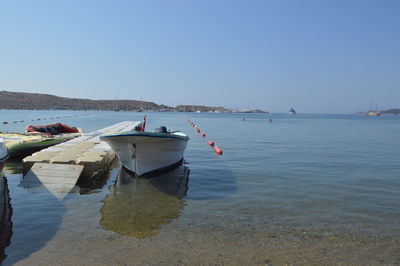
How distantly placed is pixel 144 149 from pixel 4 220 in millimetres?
5139

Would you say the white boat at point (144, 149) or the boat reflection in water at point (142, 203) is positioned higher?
the white boat at point (144, 149)

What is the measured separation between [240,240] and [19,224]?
5.22 metres

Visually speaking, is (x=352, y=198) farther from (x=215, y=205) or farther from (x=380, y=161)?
(x=380, y=161)

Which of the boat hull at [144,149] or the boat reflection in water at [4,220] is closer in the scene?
the boat reflection in water at [4,220]

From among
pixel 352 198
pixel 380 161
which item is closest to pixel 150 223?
pixel 352 198

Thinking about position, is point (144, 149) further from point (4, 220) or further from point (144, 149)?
point (4, 220)

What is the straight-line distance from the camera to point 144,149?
12.3 meters

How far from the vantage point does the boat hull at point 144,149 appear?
11859 mm

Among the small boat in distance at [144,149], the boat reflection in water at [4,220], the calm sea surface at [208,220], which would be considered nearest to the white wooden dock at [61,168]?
the calm sea surface at [208,220]

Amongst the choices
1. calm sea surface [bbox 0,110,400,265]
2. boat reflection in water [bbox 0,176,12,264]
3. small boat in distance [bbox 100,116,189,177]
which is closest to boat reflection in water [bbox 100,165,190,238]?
calm sea surface [bbox 0,110,400,265]

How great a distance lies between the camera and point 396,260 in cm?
642

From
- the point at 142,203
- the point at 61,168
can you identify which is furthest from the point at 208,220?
the point at 61,168

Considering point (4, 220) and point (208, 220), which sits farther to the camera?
point (208, 220)

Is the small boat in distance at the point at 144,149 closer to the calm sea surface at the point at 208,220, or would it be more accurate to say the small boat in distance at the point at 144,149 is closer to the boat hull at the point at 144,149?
→ the boat hull at the point at 144,149
